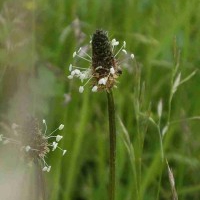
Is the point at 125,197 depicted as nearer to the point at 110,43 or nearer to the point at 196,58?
the point at 196,58

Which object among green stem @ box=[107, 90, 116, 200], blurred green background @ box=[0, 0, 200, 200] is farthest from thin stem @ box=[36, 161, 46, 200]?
blurred green background @ box=[0, 0, 200, 200]

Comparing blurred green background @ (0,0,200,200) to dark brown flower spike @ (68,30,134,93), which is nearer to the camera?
dark brown flower spike @ (68,30,134,93)

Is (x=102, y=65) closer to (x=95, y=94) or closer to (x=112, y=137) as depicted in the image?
(x=112, y=137)

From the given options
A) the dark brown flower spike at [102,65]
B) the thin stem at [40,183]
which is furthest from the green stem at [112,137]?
the thin stem at [40,183]

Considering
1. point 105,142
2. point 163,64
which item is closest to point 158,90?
point 163,64

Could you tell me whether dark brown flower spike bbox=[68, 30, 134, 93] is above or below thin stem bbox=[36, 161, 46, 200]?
above

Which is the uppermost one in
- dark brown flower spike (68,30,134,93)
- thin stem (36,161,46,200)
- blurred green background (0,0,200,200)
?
blurred green background (0,0,200,200)

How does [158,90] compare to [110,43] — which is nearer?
[110,43]

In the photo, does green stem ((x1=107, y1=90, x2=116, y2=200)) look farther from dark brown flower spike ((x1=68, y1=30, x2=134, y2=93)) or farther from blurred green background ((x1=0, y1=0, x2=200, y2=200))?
blurred green background ((x1=0, y1=0, x2=200, y2=200))
